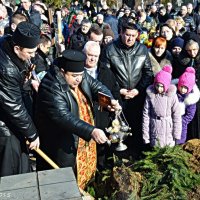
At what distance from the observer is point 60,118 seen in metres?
3.51

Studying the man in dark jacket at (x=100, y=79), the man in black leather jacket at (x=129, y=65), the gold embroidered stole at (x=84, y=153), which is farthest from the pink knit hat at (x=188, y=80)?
the gold embroidered stole at (x=84, y=153)

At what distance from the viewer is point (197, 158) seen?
12.6ft

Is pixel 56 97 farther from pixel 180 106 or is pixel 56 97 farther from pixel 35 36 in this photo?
pixel 180 106

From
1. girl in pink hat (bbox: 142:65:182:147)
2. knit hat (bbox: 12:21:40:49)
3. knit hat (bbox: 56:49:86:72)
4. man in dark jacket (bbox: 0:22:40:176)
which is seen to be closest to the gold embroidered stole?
knit hat (bbox: 56:49:86:72)

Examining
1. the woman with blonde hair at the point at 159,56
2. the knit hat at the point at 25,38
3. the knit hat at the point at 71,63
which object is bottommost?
the woman with blonde hair at the point at 159,56

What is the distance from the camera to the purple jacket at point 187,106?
195 inches

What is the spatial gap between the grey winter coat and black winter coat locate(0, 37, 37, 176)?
1719mm

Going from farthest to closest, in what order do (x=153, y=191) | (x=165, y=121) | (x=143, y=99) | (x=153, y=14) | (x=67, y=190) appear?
(x=153, y=14), (x=143, y=99), (x=165, y=121), (x=153, y=191), (x=67, y=190)

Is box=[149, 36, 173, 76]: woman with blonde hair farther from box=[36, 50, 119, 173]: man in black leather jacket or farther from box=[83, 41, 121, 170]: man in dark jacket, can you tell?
box=[36, 50, 119, 173]: man in black leather jacket

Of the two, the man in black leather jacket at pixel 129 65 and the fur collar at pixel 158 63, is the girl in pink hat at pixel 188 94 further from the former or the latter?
the fur collar at pixel 158 63

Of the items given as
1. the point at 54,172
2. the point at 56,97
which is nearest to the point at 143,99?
the point at 56,97

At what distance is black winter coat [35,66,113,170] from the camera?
3.50 m

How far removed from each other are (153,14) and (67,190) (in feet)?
40.5

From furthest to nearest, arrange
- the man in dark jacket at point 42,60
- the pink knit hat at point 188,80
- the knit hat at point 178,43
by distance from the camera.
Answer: the knit hat at point 178,43 < the man in dark jacket at point 42,60 < the pink knit hat at point 188,80
